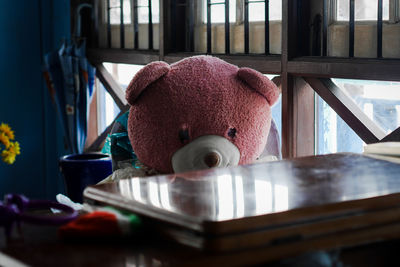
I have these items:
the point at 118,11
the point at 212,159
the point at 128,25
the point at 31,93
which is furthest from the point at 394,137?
the point at 31,93

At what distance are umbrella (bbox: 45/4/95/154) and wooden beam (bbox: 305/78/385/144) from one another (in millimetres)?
1194

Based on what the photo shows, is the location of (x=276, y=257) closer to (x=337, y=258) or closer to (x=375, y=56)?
(x=337, y=258)

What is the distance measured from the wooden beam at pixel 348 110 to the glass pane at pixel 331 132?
4.3 inches

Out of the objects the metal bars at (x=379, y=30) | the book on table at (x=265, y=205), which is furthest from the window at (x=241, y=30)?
the book on table at (x=265, y=205)

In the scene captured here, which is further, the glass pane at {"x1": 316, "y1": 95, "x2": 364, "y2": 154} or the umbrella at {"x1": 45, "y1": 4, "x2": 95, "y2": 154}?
the umbrella at {"x1": 45, "y1": 4, "x2": 95, "y2": 154}

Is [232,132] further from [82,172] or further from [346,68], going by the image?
[82,172]

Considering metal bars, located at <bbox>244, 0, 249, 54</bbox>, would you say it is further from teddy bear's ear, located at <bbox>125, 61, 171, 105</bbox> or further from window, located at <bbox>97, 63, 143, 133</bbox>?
window, located at <bbox>97, 63, 143, 133</bbox>

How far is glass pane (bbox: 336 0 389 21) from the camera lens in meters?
1.60

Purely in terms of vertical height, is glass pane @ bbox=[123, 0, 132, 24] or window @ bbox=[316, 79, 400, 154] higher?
glass pane @ bbox=[123, 0, 132, 24]

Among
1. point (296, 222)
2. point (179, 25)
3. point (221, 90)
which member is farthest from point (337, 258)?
point (179, 25)

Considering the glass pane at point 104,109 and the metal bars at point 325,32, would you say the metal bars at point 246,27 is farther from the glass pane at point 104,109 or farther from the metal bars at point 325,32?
the glass pane at point 104,109

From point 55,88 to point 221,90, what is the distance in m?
1.48

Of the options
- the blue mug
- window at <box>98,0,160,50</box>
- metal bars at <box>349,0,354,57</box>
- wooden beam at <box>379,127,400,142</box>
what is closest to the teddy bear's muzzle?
wooden beam at <box>379,127,400,142</box>

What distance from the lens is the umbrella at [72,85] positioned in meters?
2.67
